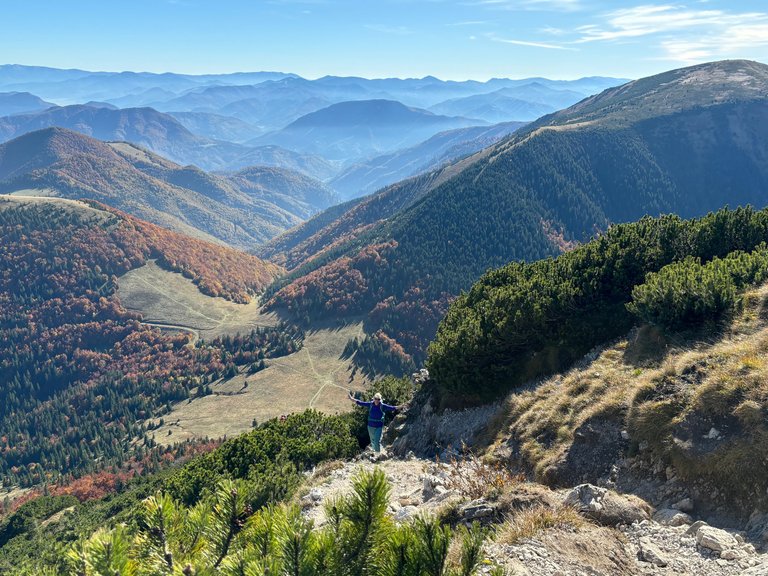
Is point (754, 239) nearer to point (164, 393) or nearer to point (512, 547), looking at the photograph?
point (512, 547)

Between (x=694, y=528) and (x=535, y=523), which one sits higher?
(x=535, y=523)

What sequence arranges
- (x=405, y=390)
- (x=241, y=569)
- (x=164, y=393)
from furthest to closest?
(x=164, y=393), (x=405, y=390), (x=241, y=569)

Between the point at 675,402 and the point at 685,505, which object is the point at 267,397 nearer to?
the point at 675,402

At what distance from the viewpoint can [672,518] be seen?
532 inches

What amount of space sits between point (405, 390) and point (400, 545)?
33244 mm

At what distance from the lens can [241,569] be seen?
7.16 m

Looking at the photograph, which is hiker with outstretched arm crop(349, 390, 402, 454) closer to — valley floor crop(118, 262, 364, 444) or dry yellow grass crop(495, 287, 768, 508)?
dry yellow grass crop(495, 287, 768, 508)

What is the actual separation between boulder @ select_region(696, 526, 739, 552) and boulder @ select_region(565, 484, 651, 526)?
169 cm

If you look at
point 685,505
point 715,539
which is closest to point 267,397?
point 685,505

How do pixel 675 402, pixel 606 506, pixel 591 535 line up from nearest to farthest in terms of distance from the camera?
pixel 591 535 < pixel 606 506 < pixel 675 402

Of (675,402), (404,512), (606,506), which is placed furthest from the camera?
(404,512)

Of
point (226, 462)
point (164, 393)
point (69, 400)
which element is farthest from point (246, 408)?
point (226, 462)

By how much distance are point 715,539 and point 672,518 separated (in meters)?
1.58

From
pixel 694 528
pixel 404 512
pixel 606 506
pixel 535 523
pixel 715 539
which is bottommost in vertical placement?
pixel 404 512
